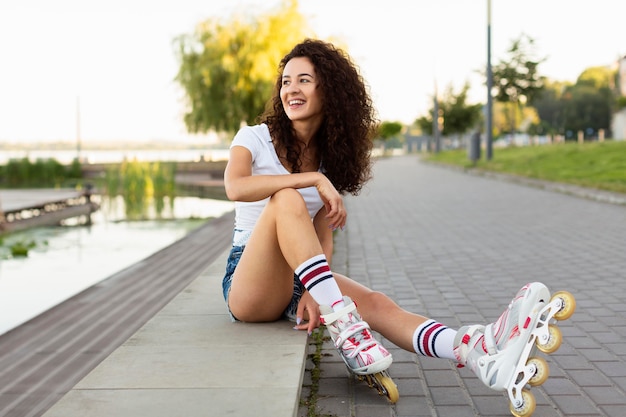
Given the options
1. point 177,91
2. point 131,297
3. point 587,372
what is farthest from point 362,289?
point 177,91

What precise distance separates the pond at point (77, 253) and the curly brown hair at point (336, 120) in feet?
10.2

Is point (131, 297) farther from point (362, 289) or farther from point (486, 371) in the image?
point (486, 371)

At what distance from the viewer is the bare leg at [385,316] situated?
2.77 metres

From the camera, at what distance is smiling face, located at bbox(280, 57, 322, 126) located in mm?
3025

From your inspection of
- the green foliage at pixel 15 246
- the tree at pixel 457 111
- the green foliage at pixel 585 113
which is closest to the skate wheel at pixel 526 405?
the green foliage at pixel 15 246

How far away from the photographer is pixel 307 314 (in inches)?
117

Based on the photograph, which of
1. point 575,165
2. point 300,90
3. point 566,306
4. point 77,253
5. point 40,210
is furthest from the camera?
point 575,165

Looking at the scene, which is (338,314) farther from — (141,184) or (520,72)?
(520,72)

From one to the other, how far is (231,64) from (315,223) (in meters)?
26.5

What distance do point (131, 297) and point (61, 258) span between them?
4.16m

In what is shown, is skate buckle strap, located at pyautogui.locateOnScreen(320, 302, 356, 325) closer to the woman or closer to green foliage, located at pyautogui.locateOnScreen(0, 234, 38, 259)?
the woman

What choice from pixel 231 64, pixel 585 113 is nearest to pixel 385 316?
pixel 231 64

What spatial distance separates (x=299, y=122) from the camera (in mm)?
3113

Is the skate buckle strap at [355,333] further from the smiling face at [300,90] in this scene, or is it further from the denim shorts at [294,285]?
Result: the smiling face at [300,90]
